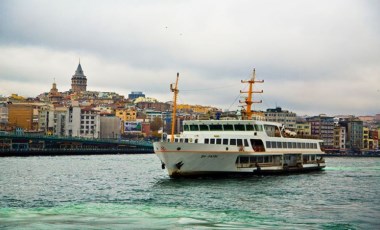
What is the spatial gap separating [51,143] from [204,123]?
126183mm

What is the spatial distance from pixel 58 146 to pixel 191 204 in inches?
5775

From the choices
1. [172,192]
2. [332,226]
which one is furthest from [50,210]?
[332,226]

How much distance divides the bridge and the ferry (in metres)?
87.3

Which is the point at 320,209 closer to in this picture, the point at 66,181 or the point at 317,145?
the point at 66,181

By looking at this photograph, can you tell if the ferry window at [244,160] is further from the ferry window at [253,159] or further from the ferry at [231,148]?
the ferry window at [253,159]

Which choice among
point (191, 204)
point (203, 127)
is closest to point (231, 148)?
point (203, 127)

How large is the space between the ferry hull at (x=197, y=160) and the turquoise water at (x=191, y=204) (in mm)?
1061

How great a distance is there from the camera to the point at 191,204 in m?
33.3

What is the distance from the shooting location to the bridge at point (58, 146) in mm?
142175

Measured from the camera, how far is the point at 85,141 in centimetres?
15900

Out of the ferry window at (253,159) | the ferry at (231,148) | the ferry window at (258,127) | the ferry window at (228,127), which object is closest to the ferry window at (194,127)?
the ferry at (231,148)

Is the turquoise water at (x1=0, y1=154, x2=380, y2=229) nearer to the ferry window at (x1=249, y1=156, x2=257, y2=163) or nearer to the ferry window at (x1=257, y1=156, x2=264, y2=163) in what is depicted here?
the ferry window at (x1=249, y1=156, x2=257, y2=163)

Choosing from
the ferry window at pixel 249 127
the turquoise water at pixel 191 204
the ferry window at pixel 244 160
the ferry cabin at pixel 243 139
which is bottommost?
the turquoise water at pixel 191 204

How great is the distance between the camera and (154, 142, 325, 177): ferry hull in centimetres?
4694
